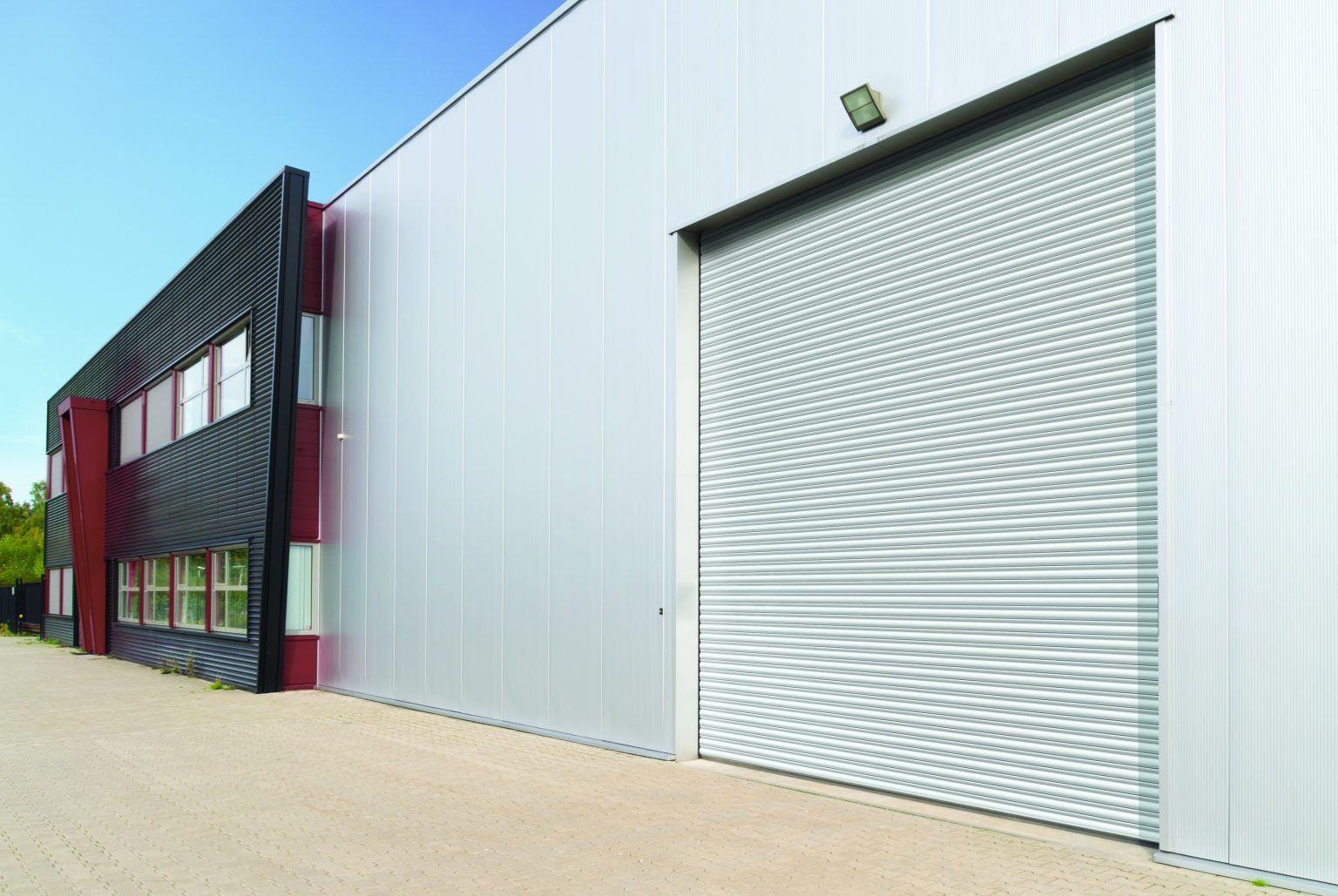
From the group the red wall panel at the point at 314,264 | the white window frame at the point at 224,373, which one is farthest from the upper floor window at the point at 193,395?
the red wall panel at the point at 314,264

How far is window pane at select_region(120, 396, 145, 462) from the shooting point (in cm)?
2523

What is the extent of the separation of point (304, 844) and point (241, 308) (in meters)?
13.8

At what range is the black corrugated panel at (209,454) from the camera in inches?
677

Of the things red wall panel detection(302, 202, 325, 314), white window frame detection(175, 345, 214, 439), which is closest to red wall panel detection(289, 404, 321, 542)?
red wall panel detection(302, 202, 325, 314)

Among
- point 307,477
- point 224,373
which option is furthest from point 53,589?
point 307,477

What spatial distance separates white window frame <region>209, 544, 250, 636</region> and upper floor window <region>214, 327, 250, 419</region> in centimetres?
245

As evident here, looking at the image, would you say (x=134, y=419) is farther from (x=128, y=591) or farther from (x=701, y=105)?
(x=701, y=105)

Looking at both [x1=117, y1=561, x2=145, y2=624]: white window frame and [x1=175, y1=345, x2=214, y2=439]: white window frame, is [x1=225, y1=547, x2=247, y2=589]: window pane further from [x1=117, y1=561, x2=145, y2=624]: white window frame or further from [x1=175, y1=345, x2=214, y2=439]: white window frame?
[x1=117, y1=561, x2=145, y2=624]: white window frame

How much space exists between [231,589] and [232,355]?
428 cm

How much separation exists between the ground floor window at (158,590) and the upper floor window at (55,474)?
37.8 feet

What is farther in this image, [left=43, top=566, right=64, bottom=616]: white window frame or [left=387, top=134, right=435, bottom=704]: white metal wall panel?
[left=43, top=566, right=64, bottom=616]: white window frame

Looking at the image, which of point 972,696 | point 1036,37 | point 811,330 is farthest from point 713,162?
point 972,696

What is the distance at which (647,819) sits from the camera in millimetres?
7281

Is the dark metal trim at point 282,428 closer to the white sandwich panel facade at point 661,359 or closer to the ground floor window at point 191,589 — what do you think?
the white sandwich panel facade at point 661,359
